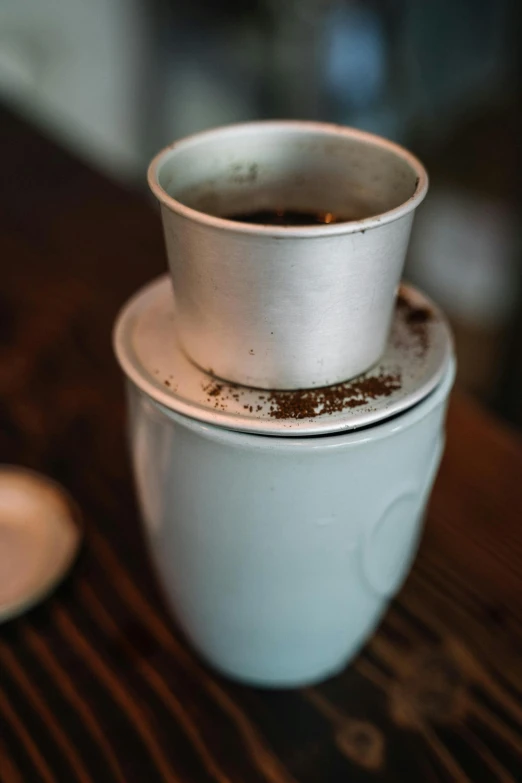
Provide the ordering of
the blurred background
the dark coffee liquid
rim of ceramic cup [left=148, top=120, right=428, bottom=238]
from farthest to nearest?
the blurred background, the dark coffee liquid, rim of ceramic cup [left=148, top=120, right=428, bottom=238]

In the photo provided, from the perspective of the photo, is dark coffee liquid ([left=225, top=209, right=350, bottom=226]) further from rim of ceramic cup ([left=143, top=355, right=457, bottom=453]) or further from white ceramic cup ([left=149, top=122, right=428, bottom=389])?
rim of ceramic cup ([left=143, top=355, right=457, bottom=453])

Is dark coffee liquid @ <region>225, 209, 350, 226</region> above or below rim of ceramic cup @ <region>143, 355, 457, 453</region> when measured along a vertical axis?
above

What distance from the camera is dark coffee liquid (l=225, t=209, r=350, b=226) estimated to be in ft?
1.27

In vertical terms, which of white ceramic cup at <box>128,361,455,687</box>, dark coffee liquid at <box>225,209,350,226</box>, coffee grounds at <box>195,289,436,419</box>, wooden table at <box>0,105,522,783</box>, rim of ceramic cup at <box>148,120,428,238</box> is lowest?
wooden table at <box>0,105,522,783</box>

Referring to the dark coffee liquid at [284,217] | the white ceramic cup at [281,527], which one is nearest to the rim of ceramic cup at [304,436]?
the white ceramic cup at [281,527]

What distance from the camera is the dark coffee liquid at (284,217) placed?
39 centimetres

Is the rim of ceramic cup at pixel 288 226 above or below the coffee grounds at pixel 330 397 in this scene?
above

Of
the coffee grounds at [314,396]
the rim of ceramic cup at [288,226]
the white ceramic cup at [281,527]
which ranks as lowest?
the white ceramic cup at [281,527]

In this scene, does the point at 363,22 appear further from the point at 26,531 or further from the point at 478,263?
the point at 26,531

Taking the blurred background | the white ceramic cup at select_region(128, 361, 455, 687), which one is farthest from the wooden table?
the blurred background

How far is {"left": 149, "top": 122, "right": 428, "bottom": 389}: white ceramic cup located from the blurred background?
0.69 meters

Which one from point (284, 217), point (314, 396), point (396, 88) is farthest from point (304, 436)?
point (396, 88)

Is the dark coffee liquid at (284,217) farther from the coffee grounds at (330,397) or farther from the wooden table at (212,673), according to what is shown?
the wooden table at (212,673)

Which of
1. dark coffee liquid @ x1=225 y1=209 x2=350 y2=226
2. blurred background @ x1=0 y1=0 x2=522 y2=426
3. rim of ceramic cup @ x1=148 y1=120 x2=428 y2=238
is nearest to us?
rim of ceramic cup @ x1=148 y1=120 x2=428 y2=238
